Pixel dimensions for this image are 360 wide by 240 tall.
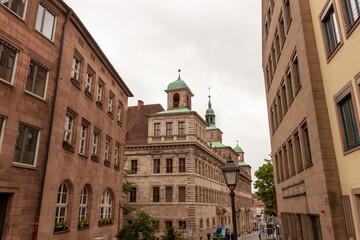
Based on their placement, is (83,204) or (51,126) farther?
(83,204)

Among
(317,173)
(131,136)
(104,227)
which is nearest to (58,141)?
(104,227)

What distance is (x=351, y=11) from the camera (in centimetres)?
902

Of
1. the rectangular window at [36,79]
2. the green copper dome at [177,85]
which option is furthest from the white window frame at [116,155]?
the green copper dome at [177,85]

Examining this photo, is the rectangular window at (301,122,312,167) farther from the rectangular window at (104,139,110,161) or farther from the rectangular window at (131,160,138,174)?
the rectangular window at (131,160,138,174)

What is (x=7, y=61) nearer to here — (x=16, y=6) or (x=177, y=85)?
(x=16, y=6)

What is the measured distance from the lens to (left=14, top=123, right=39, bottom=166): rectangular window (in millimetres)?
11930

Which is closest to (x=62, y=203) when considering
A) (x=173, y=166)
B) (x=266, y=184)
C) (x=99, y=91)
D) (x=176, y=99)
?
(x=99, y=91)

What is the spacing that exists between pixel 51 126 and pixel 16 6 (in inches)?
210

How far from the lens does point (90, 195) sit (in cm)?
1828

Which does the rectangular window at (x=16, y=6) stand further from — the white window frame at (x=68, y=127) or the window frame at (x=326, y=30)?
the window frame at (x=326, y=30)

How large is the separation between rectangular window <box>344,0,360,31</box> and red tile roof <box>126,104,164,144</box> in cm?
3865

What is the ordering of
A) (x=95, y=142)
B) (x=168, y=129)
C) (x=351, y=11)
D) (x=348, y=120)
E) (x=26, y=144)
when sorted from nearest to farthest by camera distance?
(x=351, y=11), (x=348, y=120), (x=26, y=144), (x=95, y=142), (x=168, y=129)

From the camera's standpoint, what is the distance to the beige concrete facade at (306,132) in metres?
10.3

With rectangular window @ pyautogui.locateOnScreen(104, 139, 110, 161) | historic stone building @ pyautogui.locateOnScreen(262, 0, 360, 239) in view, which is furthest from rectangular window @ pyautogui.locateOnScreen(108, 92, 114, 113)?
historic stone building @ pyautogui.locateOnScreen(262, 0, 360, 239)
